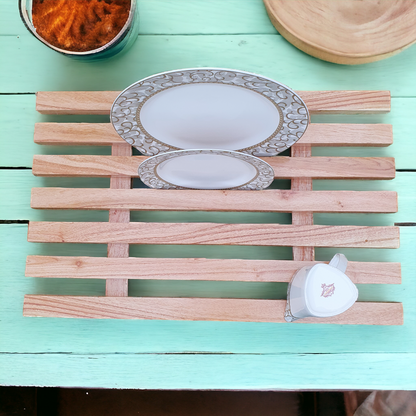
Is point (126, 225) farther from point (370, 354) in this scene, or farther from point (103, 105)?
point (370, 354)

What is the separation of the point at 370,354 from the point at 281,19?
1.99 ft

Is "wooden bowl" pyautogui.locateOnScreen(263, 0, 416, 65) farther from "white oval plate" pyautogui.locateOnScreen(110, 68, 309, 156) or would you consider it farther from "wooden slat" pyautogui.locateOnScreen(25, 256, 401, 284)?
"wooden slat" pyautogui.locateOnScreen(25, 256, 401, 284)

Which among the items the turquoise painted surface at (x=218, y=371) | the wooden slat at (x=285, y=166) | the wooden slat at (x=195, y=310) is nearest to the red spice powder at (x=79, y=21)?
the wooden slat at (x=285, y=166)

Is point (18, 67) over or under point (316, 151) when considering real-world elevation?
over

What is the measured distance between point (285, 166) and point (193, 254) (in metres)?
0.22

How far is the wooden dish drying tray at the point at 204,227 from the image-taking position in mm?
569

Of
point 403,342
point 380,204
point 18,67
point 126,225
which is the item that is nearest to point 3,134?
point 18,67

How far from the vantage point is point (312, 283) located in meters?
0.48

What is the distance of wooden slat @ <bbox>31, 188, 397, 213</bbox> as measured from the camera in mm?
581

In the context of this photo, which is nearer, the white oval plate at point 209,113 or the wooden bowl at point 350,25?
the white oval plate at point 209,113

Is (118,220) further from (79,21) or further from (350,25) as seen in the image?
(350,25)

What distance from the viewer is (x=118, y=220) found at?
587 millimetres

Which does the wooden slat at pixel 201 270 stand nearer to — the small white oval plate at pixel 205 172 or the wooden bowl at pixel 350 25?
the small white oval plate at pixel 205 172

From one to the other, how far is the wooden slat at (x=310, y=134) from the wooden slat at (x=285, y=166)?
28 mm
